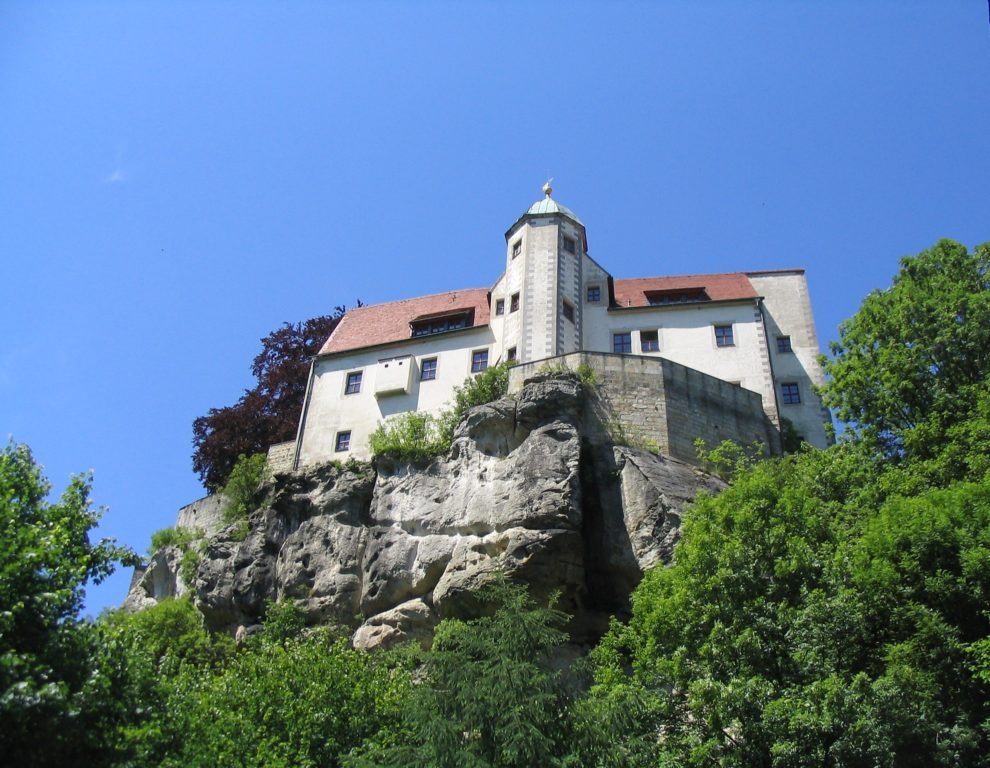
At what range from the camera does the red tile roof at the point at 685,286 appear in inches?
1512

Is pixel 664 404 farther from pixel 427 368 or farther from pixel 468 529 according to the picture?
pixel 427 368

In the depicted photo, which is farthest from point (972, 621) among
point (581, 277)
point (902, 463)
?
point (581, 277)

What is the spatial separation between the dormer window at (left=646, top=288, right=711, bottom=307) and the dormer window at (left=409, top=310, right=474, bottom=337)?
6.95 metres

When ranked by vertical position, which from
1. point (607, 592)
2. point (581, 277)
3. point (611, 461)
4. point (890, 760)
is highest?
point (581, 277)

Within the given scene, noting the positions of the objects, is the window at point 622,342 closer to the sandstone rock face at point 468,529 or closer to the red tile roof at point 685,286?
the red tile roof at point 685,286

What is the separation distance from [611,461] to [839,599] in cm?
1121

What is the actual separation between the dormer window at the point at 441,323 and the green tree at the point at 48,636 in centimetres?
2438

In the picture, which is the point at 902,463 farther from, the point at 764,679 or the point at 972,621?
the point at 764,679

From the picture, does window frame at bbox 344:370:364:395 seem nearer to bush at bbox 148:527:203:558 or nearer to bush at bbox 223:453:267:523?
bush at bbox 223:453:267:523

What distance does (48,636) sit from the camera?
13.3 meters

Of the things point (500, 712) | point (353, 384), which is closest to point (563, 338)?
point (353, 384)

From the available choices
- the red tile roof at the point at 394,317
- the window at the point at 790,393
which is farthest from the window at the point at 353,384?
the window at the point at 790,393

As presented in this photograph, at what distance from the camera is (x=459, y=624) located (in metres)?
18.9

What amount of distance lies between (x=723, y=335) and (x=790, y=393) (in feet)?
10.1
